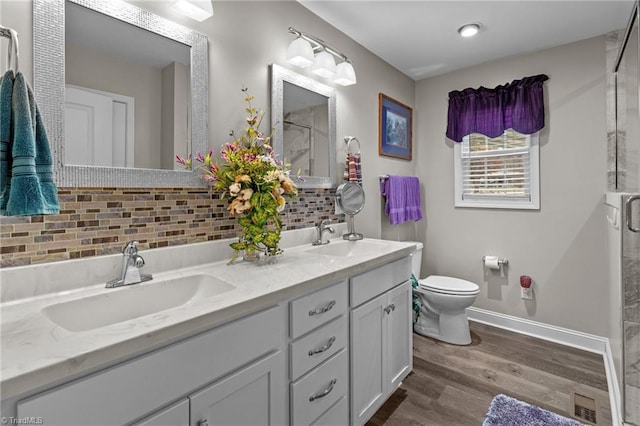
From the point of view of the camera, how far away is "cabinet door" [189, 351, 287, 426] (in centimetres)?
87

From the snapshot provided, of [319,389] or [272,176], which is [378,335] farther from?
[272,176]

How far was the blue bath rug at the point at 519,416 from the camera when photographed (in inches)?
64.7

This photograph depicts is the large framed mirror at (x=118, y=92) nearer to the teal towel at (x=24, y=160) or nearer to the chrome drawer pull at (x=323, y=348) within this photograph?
the teal towel at (x=24, y=160)

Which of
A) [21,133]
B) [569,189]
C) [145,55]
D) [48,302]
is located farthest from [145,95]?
[569,189]

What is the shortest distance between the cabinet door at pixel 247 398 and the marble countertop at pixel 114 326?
184mm

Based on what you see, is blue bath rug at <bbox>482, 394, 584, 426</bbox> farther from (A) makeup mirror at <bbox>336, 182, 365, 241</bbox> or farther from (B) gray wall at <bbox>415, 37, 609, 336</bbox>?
(A) makeup mirror at <bbox>336, 182, 365, 241</bbox>

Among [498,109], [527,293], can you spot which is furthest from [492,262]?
[498,109]

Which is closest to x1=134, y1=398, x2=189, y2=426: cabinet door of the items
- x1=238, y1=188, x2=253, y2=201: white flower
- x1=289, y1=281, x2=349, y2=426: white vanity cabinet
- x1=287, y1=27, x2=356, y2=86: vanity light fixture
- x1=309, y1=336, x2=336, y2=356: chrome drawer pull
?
x1=289, y1=281, x2=349, y2=426: white vanity cabinet

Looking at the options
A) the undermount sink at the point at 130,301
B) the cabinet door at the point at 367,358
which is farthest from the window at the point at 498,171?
the undermount sink at the point at 130,301

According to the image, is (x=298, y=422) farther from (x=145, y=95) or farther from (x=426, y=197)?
(x=426, y=197)

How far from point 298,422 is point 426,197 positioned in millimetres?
2603

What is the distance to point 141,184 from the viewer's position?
4.13ft

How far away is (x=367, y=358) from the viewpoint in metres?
1.58

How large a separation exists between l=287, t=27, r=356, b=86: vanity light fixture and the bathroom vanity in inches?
44.8
